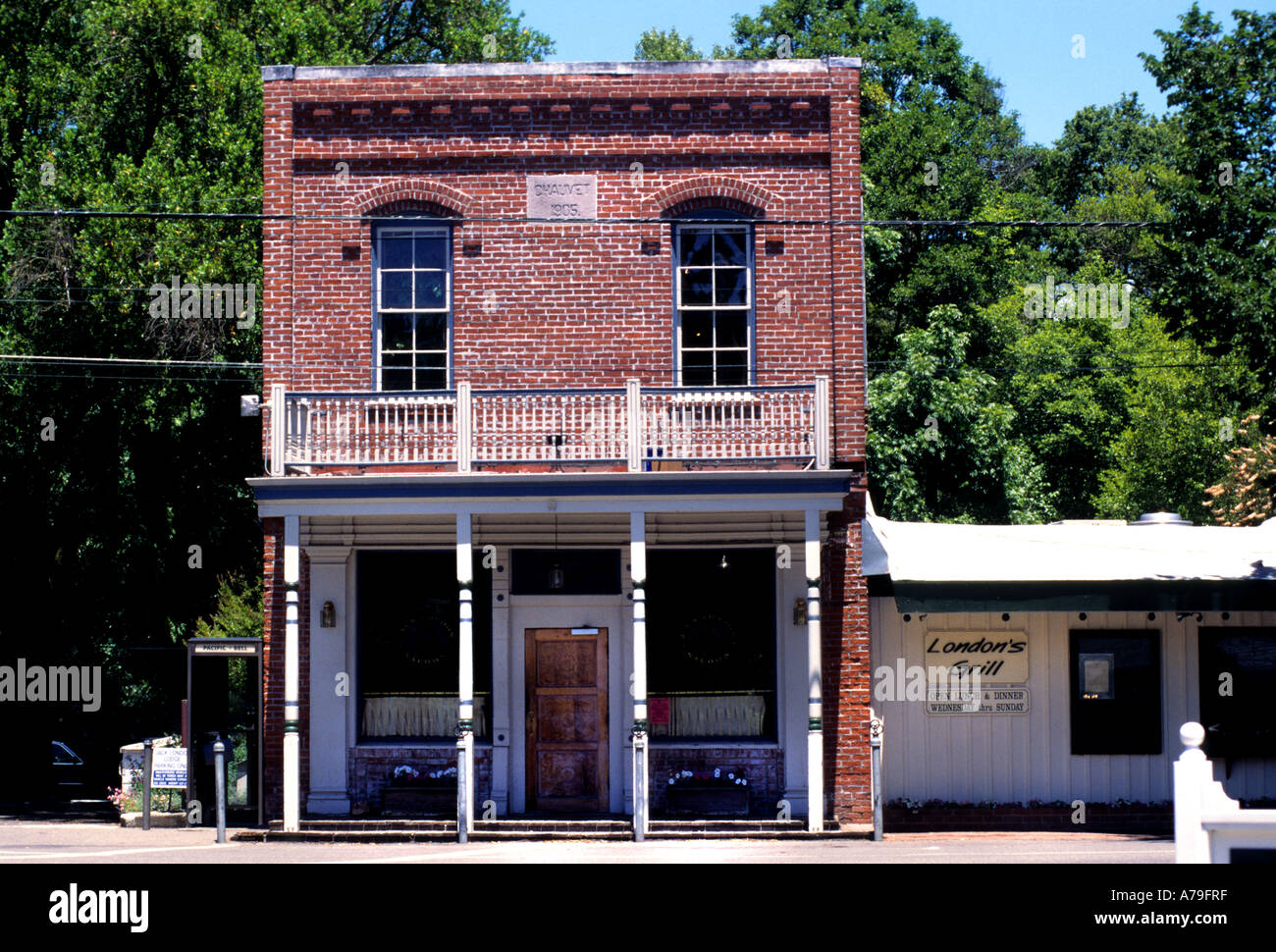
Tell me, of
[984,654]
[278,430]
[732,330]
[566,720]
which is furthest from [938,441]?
[278,430]

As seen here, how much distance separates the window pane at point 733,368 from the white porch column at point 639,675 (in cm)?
239

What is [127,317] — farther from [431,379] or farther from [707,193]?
[707,193]

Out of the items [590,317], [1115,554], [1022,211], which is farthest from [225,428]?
[1022,211]

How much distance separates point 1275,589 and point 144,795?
47.7 ft

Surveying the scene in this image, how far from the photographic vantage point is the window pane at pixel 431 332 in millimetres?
20359

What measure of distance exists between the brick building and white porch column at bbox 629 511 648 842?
3.05 ft

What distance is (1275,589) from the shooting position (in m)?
19.3

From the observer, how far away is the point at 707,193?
20.2 meters

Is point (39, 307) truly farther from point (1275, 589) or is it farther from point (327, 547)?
point (1275, 589)

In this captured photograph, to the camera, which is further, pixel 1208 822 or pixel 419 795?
pixel 419 795

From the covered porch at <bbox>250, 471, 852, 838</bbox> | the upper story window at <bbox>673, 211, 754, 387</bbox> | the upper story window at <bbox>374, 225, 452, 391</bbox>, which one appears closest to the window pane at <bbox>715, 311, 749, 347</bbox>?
the upper story window at <bbox>673, 211, 754, 387</bbox>

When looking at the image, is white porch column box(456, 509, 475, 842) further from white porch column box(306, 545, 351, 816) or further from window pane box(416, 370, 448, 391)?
window pane box(416, 370, 448, 391)

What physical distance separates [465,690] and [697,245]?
625 centimetres

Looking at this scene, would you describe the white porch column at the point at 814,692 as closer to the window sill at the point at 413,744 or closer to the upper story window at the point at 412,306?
the window sill at the point at 413,744
